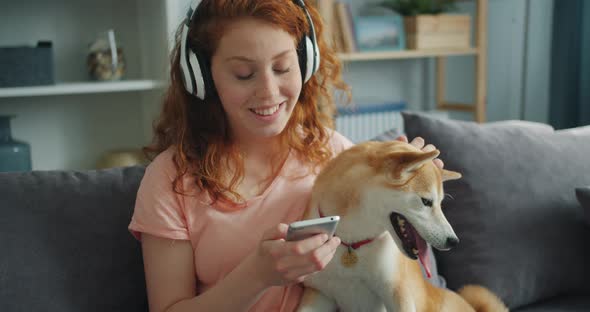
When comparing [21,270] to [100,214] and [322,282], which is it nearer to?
[100,214]

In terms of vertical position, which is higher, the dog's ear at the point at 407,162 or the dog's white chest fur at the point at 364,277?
the dog's ear at the point at 407,162

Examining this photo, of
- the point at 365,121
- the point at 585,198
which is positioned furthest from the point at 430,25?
the point at 585,198

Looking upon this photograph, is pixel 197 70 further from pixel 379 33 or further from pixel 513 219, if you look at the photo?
pixel 379 33

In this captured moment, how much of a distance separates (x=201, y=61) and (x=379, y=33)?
1.92m

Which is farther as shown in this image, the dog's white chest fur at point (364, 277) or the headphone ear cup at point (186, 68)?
the headphone ear cup at point (186, 68)

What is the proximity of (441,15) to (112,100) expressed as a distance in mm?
1571

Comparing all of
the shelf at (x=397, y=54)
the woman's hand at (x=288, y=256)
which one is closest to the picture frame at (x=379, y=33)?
the shelf at (x=397, y=54)

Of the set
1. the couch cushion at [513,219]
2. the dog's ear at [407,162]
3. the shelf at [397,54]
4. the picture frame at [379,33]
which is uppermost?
the picture frame at [379,33]

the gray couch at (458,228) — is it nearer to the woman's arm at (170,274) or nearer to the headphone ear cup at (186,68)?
the woman's arm at (170,274)

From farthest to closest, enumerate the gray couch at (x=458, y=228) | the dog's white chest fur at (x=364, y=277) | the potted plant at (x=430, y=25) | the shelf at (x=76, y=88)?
the potted plant at (x=430, y=25) → the shelf at (x=76, y=88) → the gray couch at (x=458, y=228) → the dog's white chest fur at (x=364, y=277)

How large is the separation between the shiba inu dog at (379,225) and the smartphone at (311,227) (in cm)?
10

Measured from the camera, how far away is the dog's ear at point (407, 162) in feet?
2.86

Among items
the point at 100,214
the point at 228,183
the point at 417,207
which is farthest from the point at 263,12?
the point at 100,214

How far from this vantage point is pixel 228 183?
1.13 meters
